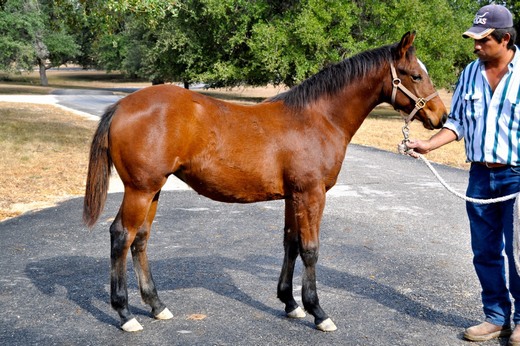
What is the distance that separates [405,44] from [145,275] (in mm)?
2656

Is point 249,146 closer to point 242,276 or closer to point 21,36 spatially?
point 242,276

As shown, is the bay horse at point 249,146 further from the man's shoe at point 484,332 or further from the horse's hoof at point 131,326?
the man's shoe at point 484,332

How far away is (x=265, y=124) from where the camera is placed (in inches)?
175

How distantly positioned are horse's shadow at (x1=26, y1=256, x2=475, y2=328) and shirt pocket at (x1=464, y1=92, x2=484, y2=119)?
162 cm

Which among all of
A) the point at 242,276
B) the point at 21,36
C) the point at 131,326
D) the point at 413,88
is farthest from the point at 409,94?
the point at 21,36

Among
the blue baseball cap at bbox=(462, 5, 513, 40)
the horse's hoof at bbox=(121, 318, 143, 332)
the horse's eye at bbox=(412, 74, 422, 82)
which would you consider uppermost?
the blue baseball cap at bbox=(462, 5, 513, 40)

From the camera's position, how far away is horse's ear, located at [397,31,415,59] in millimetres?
4277

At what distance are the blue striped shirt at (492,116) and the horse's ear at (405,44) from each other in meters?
0.51

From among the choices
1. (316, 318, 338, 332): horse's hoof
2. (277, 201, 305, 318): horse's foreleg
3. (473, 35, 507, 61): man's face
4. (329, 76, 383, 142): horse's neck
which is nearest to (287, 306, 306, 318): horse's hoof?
(277, 201, 305, 318): horse's foreleg

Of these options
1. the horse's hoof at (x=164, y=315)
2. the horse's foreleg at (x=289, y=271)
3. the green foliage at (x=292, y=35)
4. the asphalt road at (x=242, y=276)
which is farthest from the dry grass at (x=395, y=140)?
the horse's hoof at (x=164, y=315)

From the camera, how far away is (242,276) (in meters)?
5.48

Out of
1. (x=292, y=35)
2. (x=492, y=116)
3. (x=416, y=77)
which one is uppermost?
(x=292, y=35)

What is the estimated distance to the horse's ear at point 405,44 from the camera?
428 cm

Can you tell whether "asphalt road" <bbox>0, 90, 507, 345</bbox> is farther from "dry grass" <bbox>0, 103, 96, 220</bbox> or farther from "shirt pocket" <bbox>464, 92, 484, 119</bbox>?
"shirt pocket" <bbox>464, 92, 484, 119</bbox>
